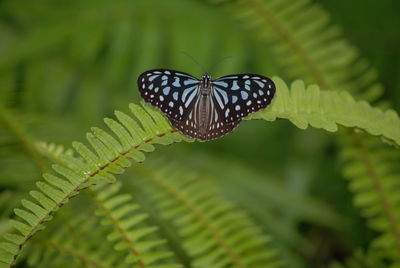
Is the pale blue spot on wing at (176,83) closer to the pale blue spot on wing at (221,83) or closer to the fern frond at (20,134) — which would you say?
the pale blue spot on wing at (221,83)

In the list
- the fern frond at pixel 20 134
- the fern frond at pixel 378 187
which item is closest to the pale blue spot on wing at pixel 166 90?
the fern frond at pixel 20 134

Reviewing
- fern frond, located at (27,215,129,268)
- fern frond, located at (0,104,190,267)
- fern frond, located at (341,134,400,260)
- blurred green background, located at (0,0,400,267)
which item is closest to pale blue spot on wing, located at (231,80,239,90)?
fern frond, located at (0,104,190,267)

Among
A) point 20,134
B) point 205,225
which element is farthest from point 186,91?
point 20,134

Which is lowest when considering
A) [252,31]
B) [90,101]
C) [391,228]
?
[391,228]

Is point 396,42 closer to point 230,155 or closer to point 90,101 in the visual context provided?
point 230,155

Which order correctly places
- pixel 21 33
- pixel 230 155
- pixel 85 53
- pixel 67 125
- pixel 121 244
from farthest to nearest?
pixel 230 155 → pixel 21 33 → pixel 85 53 → pixel 67 125 → pixel 121 244

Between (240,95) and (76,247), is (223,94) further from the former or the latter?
(76,247)

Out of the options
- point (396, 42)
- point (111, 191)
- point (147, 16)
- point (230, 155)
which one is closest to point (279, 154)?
point (230, 155)

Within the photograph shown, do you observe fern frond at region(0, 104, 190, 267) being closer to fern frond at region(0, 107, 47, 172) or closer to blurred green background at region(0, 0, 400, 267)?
fern frond at region(0, 107, 47, 172)
